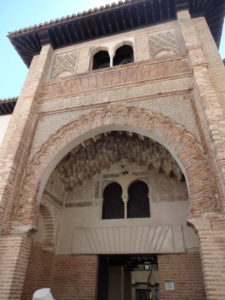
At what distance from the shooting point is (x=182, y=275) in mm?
4520

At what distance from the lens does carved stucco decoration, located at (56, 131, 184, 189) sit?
5.25m

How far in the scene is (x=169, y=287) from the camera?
177 inches

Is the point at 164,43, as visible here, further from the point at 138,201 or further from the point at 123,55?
the point at 138,201

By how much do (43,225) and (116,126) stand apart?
10.0 feet

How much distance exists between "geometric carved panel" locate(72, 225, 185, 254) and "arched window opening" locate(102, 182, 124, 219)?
0.35 meters

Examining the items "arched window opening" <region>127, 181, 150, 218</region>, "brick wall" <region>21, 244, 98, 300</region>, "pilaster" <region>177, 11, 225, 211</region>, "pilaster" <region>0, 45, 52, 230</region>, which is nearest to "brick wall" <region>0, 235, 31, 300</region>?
"pilaster" <region>0, 45, 52, 230</region>

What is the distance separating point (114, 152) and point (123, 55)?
2.70 meters

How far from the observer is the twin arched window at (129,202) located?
555 centimetres

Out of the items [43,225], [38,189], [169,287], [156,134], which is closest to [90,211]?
[43,225]

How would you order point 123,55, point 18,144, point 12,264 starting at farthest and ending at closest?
point 123,55 → point 18,144 → point 12,264

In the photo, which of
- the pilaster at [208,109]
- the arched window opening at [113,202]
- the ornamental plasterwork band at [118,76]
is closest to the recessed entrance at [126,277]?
the arched window opening at [113,202]

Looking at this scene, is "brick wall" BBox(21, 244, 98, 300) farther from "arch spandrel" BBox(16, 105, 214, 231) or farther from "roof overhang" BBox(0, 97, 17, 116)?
"roof overhang" BBox(0, 97, 17, 116)

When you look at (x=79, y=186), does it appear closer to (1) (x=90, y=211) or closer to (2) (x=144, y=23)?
(1) (x=90, y=211)

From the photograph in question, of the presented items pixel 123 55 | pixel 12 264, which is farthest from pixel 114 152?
pixel 12 264
